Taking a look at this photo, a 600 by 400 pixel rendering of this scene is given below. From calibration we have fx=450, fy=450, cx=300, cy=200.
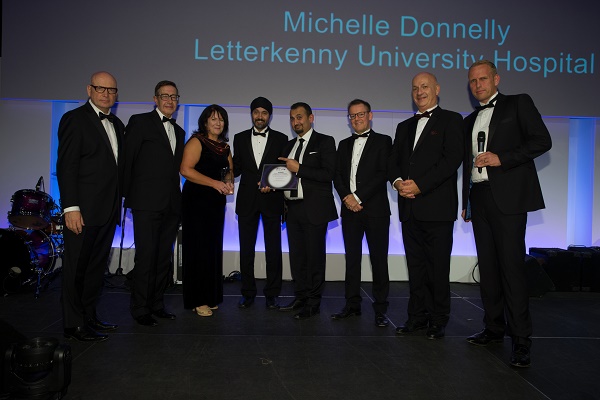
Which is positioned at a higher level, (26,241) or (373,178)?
(373,178)

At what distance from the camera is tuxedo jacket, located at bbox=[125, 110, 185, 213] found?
376 cm

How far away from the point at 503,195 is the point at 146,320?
2955mm

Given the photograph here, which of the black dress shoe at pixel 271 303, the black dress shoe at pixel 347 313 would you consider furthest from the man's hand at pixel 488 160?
the black dress shoe at pixel 271 303

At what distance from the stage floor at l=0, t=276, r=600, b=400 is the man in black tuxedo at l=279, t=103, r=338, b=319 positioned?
31 cm

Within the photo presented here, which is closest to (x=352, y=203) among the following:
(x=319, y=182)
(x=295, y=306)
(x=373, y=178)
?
(x=373, y=178)

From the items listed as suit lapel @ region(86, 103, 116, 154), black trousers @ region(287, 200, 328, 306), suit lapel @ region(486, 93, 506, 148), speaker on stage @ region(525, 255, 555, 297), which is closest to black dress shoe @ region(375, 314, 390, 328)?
black trousers @ region(287, 200, 328, 306)

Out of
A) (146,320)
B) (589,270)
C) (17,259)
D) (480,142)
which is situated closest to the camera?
(480,142)

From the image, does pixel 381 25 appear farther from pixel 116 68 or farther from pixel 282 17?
pixel 116 68

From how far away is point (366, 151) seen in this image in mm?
4055

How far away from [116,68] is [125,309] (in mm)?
3073

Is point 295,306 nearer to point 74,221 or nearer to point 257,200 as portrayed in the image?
point 257,200

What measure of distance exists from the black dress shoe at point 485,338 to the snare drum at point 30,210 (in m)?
4.37

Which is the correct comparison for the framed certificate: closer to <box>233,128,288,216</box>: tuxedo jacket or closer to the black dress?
<box>233,128,288,216</box>: tuxedo jacket

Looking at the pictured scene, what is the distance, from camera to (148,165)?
379 centimetres
